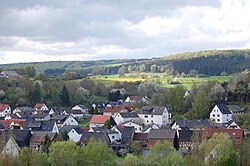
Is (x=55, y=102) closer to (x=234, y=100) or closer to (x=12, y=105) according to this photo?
(x=12, y=105)

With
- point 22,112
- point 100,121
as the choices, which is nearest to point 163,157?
point 100,121

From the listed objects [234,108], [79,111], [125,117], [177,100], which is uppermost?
[177,100]


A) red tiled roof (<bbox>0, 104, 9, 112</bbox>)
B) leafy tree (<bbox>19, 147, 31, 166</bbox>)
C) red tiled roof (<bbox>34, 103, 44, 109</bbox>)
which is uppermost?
leafy tree (<bbox>19, 147, 31, 166</bbox>)

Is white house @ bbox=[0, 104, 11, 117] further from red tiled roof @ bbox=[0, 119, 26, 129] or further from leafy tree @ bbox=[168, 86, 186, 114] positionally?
leafy tree @ bbox=[168, 86, 186, 114]

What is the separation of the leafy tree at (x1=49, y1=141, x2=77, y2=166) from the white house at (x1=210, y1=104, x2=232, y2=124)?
34.5 m

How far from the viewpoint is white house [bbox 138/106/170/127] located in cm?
6656

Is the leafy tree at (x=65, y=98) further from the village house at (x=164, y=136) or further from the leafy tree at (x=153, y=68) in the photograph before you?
the leafy tree at (x=153, y=68)

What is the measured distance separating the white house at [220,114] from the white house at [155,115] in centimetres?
674

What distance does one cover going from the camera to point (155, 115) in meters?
67.2

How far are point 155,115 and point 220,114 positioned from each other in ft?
31.0

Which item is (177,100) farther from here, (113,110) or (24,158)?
(24,158)

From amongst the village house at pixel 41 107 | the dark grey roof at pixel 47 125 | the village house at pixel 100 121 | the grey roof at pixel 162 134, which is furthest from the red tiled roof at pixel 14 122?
the grey roof at pixel 162 134

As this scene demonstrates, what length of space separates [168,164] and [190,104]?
39.7 metres

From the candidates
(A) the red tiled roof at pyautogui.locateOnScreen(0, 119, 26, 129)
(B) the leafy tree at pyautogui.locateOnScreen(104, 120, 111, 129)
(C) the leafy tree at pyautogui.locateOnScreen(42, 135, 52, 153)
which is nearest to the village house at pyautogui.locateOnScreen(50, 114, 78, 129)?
(A) the red tiled roof at pyautogui.locateOnScreen(0, 119, 26, 129)
